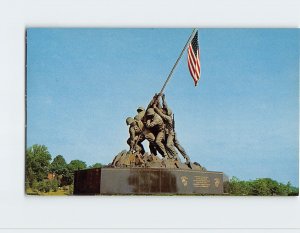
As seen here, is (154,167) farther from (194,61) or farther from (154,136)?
(194,61)

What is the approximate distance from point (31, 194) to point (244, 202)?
3443 mm

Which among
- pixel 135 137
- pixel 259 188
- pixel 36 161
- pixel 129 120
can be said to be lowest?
pixel 259 188

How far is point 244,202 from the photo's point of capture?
33.5ft

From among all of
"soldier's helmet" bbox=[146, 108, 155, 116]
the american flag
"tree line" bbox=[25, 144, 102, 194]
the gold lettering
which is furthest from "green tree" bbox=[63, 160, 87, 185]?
the american flag

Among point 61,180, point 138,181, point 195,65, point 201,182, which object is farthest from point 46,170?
point 195,65

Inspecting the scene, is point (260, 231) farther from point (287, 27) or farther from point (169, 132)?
point (287, 27)

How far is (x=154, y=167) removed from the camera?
10117 mm

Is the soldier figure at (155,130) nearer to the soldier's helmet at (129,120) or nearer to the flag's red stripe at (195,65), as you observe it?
the soldier's helmet at (129,120)

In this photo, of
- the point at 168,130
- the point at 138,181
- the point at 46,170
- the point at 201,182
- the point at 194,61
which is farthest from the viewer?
the point at 46,170

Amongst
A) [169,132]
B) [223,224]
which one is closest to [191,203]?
[223,224]

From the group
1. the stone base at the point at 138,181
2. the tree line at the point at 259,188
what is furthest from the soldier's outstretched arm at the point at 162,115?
the tree line at the point at 259,188

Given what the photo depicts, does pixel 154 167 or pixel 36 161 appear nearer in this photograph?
pixel 154 167

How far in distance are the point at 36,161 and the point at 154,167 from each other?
6.42ft

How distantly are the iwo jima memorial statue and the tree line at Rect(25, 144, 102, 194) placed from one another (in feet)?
0.49
